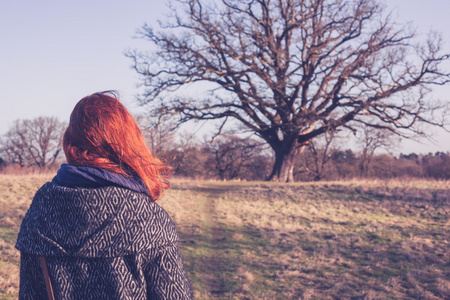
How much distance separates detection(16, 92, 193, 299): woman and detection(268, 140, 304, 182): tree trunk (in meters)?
19.0

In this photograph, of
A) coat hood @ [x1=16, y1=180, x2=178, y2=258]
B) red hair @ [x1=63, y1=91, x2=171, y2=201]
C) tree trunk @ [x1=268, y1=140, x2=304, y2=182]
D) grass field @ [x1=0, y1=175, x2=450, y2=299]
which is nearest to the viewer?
coat hood @ [x1=16, y1=180, x2=178, y2=258]

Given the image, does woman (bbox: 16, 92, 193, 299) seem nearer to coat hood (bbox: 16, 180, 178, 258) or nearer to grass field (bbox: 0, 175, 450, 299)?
coat hood (bbox: 16, 180, 178, 258)

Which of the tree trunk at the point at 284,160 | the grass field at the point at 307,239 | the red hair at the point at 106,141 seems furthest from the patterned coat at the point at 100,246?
the tree trunk at the point at 284,160

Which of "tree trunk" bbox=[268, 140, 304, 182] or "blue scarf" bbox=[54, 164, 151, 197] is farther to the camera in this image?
"tree trunk" bbox=[268, 140, 304, 182]

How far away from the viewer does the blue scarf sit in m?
1.62

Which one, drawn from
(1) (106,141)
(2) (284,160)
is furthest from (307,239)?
(2) (284,160)

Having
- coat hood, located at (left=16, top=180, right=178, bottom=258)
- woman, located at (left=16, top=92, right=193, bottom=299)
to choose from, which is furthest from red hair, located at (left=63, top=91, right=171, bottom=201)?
coat hood, located at (left=16, top=180, right=178, bottom=258)

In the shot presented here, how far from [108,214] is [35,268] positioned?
17.6 inches

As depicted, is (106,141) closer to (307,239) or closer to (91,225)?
(91,225)

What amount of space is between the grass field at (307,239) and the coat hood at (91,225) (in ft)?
14.9

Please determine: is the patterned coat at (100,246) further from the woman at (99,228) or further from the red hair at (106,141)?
the red hair at (106,141)

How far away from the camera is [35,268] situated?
167 centimetres

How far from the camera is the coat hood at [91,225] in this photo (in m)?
1.56

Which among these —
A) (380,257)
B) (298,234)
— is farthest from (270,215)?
(380,257)
